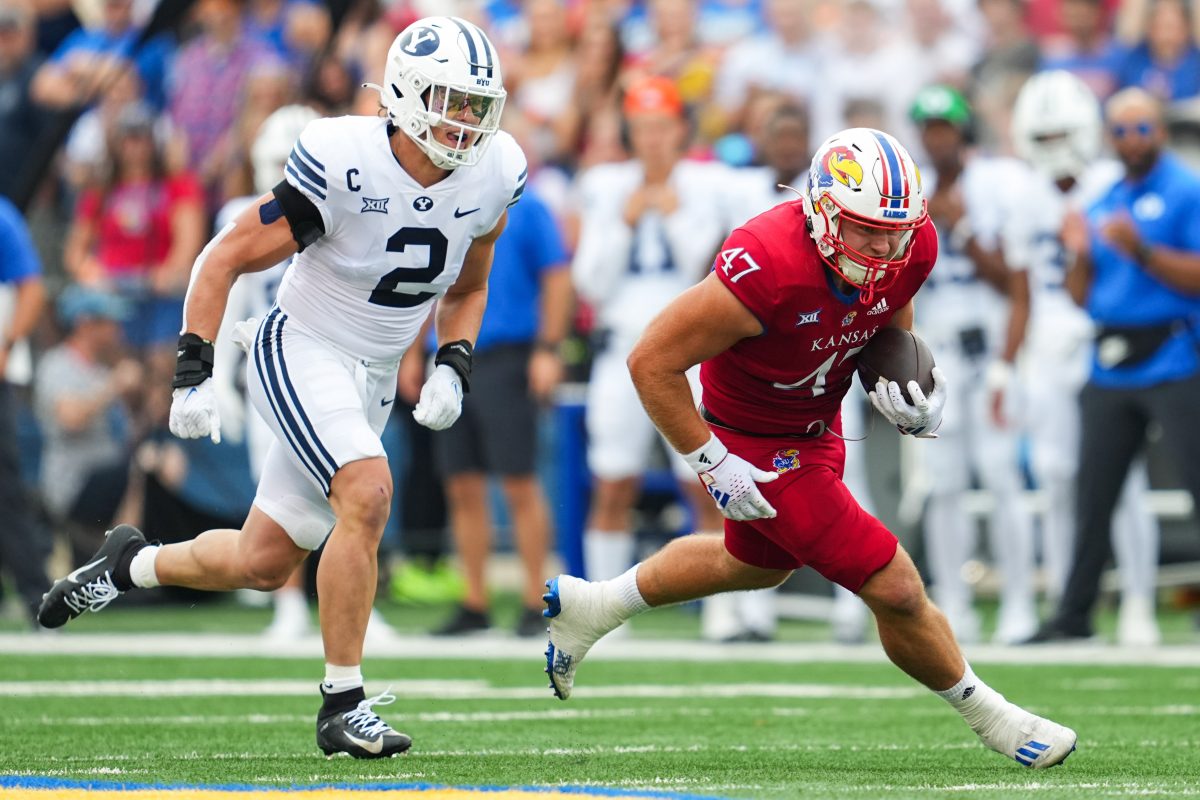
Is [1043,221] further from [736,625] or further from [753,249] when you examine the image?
[753,249]

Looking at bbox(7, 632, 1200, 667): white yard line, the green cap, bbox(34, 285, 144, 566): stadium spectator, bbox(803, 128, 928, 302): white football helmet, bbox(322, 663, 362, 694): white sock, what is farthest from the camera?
bbox(34, 285, 144, 566): stadium spectator

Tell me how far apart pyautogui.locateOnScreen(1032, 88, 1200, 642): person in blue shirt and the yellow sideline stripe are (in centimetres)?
527

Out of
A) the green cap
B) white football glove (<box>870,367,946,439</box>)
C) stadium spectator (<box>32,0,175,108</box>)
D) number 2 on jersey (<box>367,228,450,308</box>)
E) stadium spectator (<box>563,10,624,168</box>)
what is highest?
stadium spectator (<box>32,0,175,108</box>)

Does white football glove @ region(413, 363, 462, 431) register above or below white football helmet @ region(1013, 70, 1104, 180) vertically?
below

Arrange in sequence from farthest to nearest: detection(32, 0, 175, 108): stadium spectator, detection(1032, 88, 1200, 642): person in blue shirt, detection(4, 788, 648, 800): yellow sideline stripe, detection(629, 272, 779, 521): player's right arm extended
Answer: detection(32, 0, 175, 108): stadium spectator → detection(1032, 88, 1200, 642): person in blue shirt → detection(629, 272, 779, 521): player's right arm extended → detection(4, 788, 648, 800): yellow sideline stripe

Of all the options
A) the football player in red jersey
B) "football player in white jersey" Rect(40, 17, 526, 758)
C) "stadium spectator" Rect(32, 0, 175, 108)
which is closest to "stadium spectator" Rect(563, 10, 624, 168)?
"stadium spectator" Rect(32, 0, 175, 108)

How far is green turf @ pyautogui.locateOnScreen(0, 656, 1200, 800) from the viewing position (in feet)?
16.6

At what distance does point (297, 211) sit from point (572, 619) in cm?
142

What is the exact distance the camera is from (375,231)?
18.9 ft

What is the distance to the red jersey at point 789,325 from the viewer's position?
5246 millimetres

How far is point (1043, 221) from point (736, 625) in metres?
2.51

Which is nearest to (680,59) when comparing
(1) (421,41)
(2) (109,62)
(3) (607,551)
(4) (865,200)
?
(2) (109,62)

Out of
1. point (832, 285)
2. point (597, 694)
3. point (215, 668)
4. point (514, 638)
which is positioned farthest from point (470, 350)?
point (514, 638)

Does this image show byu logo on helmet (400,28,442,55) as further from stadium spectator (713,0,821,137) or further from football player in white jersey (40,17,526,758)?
stadium spectator (713,0,821,137)
